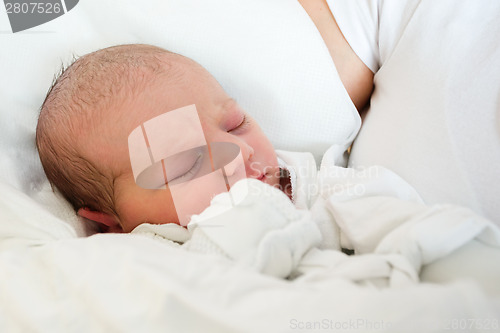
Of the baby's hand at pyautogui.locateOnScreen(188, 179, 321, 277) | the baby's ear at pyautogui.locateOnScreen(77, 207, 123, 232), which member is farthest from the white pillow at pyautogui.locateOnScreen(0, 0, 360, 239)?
the baby's hand at pyautogui.locateOnScreen(188, 179, 321, 277)

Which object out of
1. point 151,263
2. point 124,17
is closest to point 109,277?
point 151,263

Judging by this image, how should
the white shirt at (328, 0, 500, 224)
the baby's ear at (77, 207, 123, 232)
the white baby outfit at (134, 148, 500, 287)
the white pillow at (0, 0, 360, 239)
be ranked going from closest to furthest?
the white baby outfit at (134, 148, 500, 287)
the white shirt at (328, 0, 500, 224)
the baby's ear at (77, 207, 123, 232)
the white pillow at (0, 0, 360, 239)

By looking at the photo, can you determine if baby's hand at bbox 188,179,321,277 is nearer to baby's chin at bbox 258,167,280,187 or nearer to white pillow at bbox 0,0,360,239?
baby's chin at bbox 258,167,280,187

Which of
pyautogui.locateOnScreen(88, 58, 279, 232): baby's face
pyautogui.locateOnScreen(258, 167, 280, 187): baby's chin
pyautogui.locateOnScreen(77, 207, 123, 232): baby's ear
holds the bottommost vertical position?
pyautogui.locateOnScreen(77, 207, 123, 232): baby's ear

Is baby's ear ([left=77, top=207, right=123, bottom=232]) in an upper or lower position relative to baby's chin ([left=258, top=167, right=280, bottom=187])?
lower

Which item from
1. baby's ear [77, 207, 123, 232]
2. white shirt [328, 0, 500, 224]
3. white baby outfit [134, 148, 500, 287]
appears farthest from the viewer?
baby's ear [77, 207, 123, 232]

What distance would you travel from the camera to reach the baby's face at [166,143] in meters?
0.73

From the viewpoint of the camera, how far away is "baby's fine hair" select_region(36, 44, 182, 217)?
0.75 meters

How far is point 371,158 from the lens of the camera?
87cm

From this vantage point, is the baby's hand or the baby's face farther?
the baby's face

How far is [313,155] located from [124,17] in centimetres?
57

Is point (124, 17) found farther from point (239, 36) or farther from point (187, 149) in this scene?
point (187, 149)

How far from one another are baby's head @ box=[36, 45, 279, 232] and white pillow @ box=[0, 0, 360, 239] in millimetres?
136

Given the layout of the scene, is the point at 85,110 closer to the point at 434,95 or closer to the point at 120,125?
the point at 120,125
